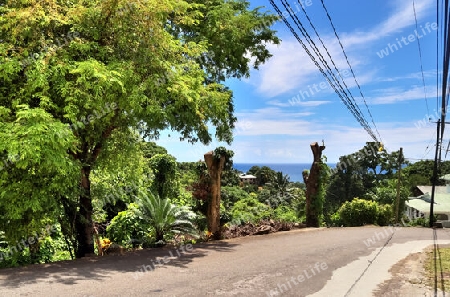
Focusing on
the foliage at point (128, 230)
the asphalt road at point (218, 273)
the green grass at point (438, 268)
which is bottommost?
the green grass at point (438, 268)

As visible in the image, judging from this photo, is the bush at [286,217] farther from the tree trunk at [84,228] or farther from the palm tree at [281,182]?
the palm tree at [281,182]

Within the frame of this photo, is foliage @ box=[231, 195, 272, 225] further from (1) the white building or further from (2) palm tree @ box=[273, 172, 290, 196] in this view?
(2) palm tree @ box=[273, 172, 290, 196]

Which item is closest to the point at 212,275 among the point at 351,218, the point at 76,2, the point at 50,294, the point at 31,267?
the point at 50,294

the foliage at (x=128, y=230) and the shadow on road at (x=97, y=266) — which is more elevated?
the foliage at (x=128, y=230)

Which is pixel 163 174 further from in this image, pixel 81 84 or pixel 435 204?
pixel 435 204

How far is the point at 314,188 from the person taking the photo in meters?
17.9

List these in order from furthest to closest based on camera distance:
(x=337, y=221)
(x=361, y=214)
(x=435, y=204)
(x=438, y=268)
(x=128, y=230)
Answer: (x=435, y=204) < (x=337, y=221) < (x=361, y=214) < (x=128, y=230) < (x=438, y=268)

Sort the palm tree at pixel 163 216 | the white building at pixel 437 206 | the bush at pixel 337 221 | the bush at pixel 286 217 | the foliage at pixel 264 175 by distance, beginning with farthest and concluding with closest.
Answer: the foliage at pixel 264 175, the white building at pixel 437 206, the bush at pixel 337 221, the bush at pixel 286 217, the palm tree at pixel 163 216

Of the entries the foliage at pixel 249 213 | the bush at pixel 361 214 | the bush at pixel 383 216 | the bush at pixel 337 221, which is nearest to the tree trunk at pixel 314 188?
the foliage at pixel 249 213

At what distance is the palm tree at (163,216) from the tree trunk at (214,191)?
1.17 metres

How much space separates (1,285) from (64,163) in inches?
92.1

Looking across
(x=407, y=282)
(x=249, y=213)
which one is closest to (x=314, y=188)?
(x=249, y=213)

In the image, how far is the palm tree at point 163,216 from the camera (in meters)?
10.9

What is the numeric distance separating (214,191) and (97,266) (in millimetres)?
5761
